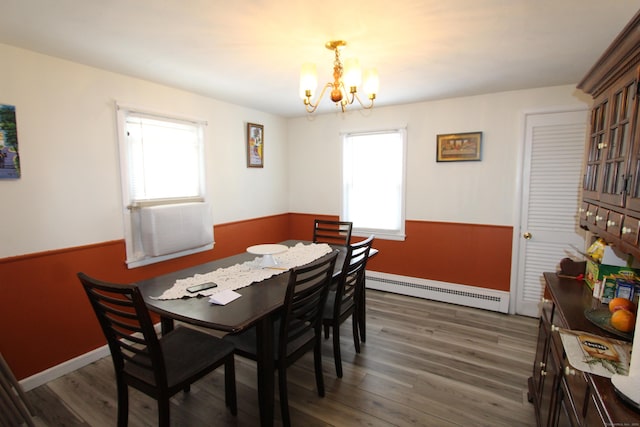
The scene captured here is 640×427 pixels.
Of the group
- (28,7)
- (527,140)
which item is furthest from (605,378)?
(28,7)

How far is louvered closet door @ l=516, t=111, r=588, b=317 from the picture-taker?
2.96 m

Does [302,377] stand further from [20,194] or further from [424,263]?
[20,194]

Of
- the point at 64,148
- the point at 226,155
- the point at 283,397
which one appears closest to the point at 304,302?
the point at 283,397

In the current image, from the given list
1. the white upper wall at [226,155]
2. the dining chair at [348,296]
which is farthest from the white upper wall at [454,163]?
the dining chair at [348,296]

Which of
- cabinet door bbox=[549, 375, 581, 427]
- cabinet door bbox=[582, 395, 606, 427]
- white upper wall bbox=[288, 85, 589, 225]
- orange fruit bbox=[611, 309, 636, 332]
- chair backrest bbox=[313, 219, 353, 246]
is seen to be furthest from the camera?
chair backrest bbox=[313, 219, 353, 246]

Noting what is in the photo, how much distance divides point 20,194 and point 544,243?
440 cm

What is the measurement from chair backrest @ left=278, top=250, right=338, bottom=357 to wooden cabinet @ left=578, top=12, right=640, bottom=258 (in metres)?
1.28

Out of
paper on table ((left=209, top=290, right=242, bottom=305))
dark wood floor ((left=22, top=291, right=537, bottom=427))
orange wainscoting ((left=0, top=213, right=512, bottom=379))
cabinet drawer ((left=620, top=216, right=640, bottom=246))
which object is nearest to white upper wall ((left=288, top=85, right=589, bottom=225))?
orange wainscoting ((left=0, top=213, right=512, bottom=379))

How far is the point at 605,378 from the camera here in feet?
3.41

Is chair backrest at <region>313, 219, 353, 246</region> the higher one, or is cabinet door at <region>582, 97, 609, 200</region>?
cabinet door at <region>582, 97, 609, 200</region>

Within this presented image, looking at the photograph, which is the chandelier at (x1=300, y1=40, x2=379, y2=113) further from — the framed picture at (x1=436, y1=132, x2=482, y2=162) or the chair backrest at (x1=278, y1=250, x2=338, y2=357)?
the framed picture at (x1=436, y1=132, x2=482, y2=162)

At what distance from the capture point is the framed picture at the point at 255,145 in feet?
12.6

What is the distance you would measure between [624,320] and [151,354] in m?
2.02

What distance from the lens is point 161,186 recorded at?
2.93 meters
